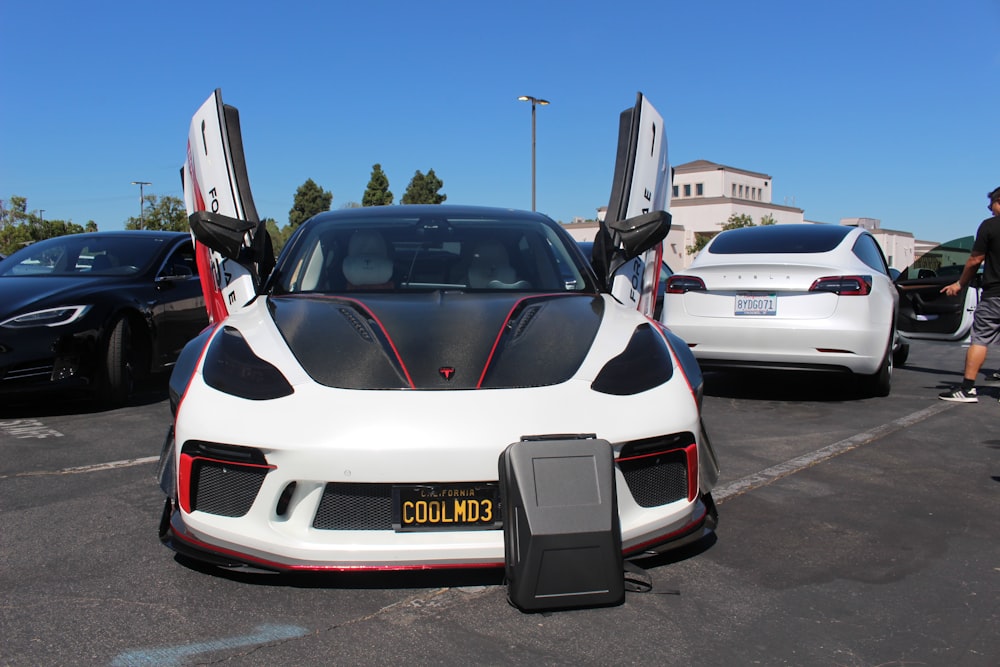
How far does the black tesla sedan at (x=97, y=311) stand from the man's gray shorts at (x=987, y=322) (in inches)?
262

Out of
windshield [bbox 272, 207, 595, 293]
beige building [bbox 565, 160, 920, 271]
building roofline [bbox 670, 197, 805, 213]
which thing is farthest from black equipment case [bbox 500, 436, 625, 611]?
building roofline [bbox 670, 197, 805, 213]

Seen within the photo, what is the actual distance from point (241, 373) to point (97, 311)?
13.0 ft

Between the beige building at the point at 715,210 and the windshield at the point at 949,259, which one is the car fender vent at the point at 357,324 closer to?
the windshield at the point at 949,259

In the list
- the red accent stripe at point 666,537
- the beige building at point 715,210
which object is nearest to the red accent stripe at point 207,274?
the red accent stripe at point 666,537

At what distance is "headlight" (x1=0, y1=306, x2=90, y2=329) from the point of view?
573cm

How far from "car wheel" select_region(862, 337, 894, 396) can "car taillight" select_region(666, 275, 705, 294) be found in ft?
4.85

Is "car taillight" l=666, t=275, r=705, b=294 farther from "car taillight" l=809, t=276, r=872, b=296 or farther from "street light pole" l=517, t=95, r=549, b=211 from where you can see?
"street light pole" l=517, t=95, r=549, b=211

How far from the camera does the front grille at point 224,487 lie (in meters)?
2.51

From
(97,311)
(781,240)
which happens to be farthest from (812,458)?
(97,311)

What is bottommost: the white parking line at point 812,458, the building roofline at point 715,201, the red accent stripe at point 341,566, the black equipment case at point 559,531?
the white parking line at point 812,458

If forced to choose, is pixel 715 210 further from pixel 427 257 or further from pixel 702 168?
pixel 427 257

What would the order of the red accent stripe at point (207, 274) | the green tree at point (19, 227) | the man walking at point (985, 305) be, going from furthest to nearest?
the green tree at point (19, 227)
the man walking at point (985, 305)
the red accent stripe at point (207, 274)

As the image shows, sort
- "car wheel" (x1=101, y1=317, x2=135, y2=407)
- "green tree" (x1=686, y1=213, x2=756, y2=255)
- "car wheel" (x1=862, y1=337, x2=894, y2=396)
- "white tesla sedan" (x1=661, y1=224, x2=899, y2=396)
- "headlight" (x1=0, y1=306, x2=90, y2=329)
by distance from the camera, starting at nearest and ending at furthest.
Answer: "headlight" (x1=0, y1=306, x2=90, y2=329), "car wheel" (x1=101, y1=317, x2=135, y2=407), "white tesla sedan" (x1=661, y1=224, x2=899, y2=396), "car wheel" (x1=862, y1=337, x2=894, y2=396), "green tree" (x1=686, y1=213, x2=756, y2=255)

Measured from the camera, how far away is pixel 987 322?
7.02 m
